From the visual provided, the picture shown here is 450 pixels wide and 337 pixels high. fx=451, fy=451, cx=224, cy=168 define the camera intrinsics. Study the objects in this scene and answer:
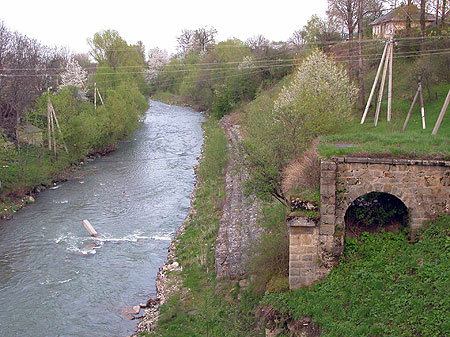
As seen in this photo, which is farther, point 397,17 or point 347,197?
point 397,17

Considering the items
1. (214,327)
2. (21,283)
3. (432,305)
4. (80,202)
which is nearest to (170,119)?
(80,202)

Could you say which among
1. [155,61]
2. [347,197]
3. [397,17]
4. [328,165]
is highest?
[155,61]

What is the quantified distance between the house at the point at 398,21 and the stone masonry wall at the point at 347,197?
711 inches

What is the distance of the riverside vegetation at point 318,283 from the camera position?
28.5 feet

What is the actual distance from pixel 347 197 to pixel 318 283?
6.90ft

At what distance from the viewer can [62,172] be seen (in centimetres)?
3097

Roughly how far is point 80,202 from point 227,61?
38.4m

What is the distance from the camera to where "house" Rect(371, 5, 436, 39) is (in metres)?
28.1

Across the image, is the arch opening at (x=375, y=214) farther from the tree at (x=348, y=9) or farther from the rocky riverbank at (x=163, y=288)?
the tree at (x=348, y=9)

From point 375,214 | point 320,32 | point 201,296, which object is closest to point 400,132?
point 375,214

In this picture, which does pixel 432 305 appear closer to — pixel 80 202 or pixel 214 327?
pixel 214 327

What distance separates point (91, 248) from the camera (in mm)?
18547

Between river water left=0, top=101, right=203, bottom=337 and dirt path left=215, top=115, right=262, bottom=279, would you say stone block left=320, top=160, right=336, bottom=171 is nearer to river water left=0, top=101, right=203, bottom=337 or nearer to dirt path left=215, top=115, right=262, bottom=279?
dirt path left=215, top=115, right=262, bottom=279

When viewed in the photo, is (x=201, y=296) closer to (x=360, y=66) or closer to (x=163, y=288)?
(x=163, y=288)
